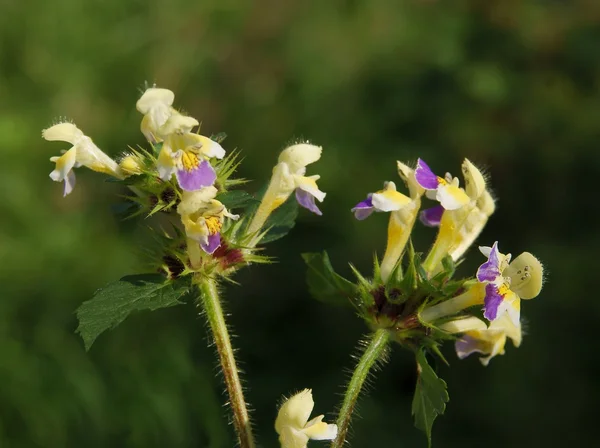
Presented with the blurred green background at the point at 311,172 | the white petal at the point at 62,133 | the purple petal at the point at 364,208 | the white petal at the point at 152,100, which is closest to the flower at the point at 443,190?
the purple petal at the point at 364,208

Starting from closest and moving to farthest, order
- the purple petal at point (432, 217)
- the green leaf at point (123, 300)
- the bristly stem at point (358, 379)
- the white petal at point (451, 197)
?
the green leaf at point (123, 300) → the bristly stem at point (358, 379) → the white petal at point (451, 197) → the purple petal at point (432, 217)

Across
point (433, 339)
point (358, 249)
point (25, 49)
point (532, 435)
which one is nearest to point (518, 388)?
point (532, 435)

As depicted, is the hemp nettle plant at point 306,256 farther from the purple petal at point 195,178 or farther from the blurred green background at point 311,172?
the blurred green background at point 311,172

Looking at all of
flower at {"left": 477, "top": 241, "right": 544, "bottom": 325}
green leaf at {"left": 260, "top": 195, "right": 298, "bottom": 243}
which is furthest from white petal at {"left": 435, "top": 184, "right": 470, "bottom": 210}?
green leaf at {"left": 260, "top": 195, "right": 298, "bottom": 243}

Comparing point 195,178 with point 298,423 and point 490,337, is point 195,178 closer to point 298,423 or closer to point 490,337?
point 298,423

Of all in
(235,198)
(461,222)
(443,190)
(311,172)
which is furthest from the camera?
(311,172)

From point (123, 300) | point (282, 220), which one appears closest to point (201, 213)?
point (123, 300)

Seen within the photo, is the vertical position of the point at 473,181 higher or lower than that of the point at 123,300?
higher

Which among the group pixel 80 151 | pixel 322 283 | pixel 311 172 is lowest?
pixel 322 283
